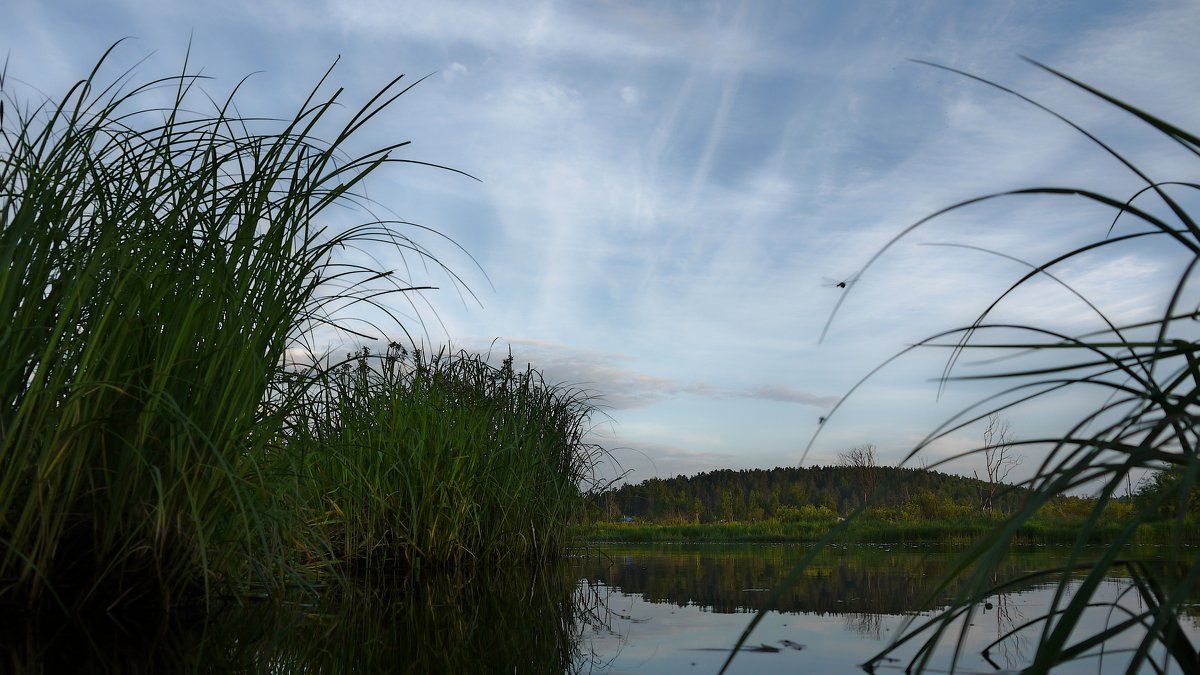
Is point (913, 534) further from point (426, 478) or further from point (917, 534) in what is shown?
point (426, 478)

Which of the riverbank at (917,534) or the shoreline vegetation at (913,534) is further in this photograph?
the riverbank at (917,534)

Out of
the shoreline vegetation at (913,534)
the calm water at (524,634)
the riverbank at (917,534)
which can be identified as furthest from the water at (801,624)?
the riverbank at (917,534)

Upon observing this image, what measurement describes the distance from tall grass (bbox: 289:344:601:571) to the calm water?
654 mm

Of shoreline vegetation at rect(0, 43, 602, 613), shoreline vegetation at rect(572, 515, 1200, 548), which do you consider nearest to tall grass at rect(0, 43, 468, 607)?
shoreline vegetation at rect(0, 43, 602, 613)

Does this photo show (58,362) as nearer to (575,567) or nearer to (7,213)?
(7,213)

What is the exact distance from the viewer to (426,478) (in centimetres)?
396

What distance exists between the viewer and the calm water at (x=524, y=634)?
5.14 ft

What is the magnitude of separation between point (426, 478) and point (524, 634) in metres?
1.97

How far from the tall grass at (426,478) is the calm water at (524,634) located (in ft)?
2.14

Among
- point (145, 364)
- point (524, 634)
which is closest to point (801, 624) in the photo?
point (524, 634)

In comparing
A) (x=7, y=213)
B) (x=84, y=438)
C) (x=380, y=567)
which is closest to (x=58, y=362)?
(x=84, y=438)

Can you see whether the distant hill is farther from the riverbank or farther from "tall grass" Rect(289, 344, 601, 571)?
"tall grass" Rect(289, 344, 601, 571)

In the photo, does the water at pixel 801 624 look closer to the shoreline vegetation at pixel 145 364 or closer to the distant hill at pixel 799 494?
the shoreline vegetation at pixel 145 364

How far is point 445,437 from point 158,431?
2.32 metres
